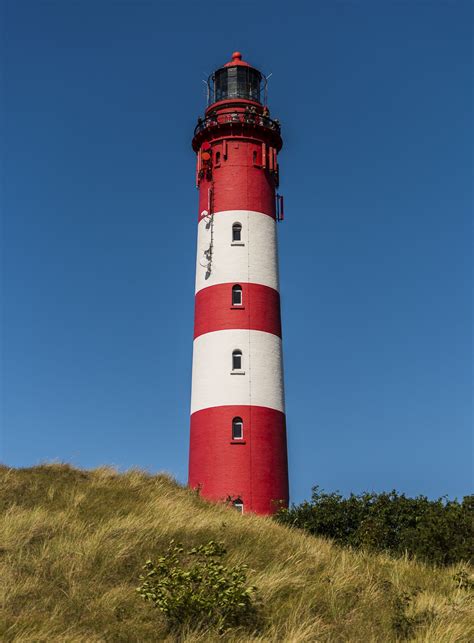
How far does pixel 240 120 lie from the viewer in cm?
3234

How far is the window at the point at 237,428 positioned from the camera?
28.5 meters

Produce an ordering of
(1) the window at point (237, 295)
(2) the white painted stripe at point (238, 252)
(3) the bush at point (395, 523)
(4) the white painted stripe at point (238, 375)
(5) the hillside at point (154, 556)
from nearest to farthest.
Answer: (5) the hillside at point (154, 556), (3) the bush at point (395, 523), (4) the white painted stripe at point (238, 375), (1) the window at point (237, 295), (2) the white painted stripe at point (238, 252)

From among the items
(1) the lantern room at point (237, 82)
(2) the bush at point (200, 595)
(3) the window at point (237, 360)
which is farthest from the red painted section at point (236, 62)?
(2) the bush at point (200, 595)

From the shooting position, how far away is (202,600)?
39.5 feet

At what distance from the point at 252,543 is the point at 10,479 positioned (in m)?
7.91

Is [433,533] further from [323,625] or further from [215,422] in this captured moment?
[215,422]

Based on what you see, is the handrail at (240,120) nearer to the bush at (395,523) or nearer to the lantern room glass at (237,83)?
the lantern room glass at (237,83)

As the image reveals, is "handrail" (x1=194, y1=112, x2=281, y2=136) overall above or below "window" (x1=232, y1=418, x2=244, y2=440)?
above

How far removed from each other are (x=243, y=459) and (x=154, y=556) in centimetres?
1333

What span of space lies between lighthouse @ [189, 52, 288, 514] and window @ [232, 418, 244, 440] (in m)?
0.04

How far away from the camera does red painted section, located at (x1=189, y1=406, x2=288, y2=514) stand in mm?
27891

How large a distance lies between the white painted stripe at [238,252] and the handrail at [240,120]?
4.13 meters

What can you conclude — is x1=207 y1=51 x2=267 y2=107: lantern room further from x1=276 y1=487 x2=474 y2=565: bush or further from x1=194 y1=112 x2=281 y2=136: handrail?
x1=276 y1=487 x2=474 y2=565: bush

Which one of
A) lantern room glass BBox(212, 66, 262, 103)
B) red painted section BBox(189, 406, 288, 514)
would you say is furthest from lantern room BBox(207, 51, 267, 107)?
red painted section BBox(189, 406, 288, 514)
